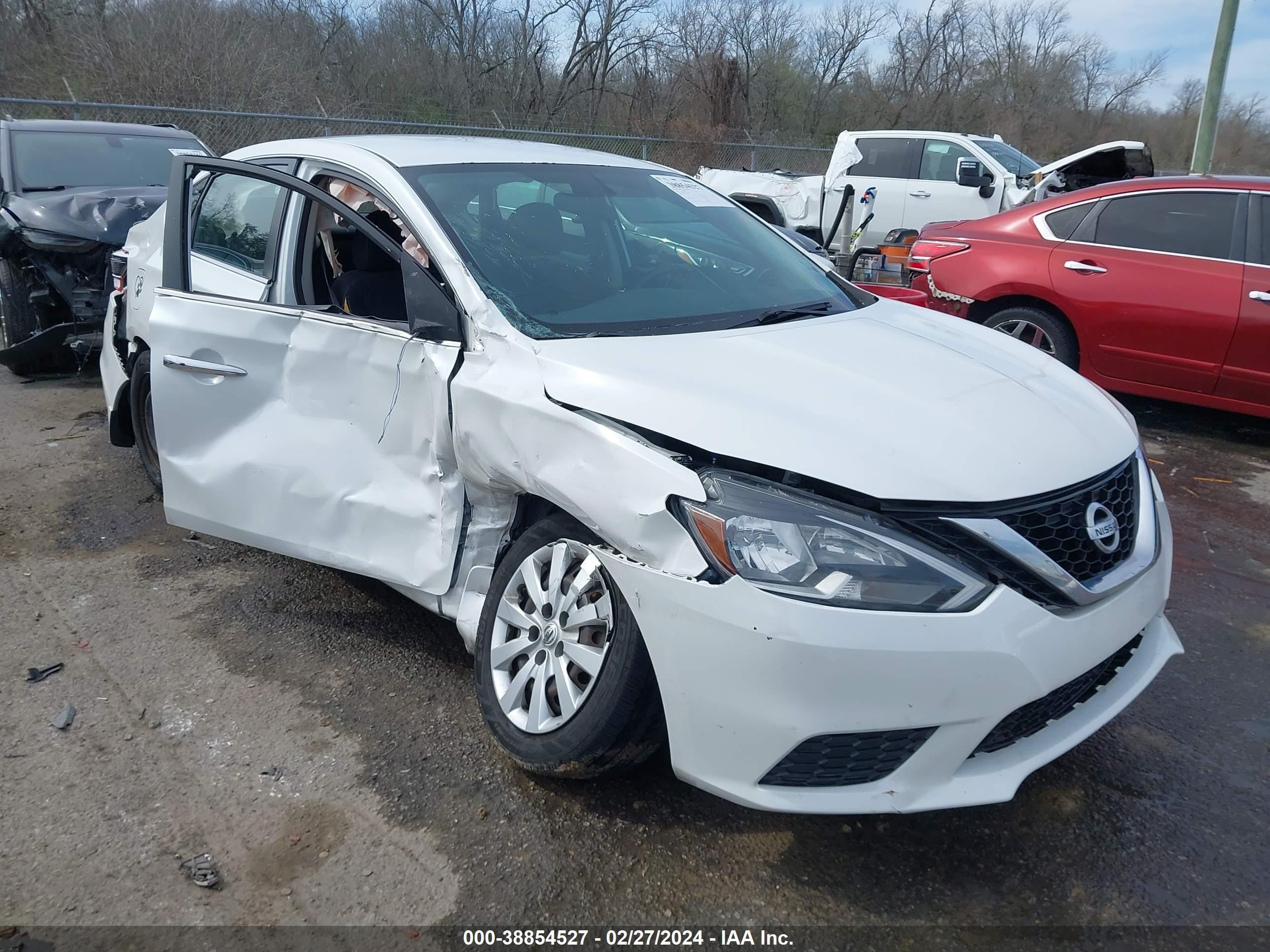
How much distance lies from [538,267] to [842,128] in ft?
96.7

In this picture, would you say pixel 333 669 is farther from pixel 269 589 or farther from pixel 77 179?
pixel 77 179

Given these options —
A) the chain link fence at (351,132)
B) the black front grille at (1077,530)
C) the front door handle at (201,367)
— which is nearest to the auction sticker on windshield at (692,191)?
the front door handle at (201,367)

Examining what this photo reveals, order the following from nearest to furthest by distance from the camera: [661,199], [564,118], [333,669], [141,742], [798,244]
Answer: [141,742], [333,669], [661,199], [798,244], [564,118]

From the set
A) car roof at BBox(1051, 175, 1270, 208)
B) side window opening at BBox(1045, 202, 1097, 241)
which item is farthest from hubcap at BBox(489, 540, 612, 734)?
car roof at BBox(1051, 175, 1270, 208)

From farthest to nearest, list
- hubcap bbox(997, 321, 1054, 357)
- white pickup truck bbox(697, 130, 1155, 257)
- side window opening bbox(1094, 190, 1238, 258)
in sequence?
white pickup truck bbox(697, 130, 1155, 257) → hubcap bbox(997, 321, 1054, 357) → side window opening bbox(1094, 190, 1238, 258)

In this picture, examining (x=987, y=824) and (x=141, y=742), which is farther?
(x=141, y=742)

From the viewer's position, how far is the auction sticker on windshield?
3.80m

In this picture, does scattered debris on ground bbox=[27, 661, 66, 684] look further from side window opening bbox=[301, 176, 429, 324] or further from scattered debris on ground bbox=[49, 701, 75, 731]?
side window opening bbox=[301, 176, 429, 324]

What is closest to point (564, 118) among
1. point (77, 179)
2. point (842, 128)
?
point (842, 128)

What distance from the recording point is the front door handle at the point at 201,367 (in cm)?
330

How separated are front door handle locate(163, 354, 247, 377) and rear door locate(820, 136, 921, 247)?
9437mm

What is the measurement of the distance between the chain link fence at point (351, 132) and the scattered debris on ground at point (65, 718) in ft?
24.2

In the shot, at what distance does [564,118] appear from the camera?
79.6 ft

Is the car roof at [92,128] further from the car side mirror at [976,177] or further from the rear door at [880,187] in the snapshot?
the car side mirror at [976,177]
